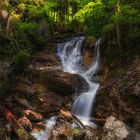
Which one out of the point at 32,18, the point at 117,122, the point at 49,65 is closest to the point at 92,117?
the point at 117,122

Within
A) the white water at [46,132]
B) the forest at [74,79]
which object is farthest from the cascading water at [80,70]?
the white water at [46,132]

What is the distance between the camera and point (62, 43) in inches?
1133

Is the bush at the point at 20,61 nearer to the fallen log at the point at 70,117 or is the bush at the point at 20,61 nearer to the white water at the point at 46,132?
the fallen log at the point at 70,117

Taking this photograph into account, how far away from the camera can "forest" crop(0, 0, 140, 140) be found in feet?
57.7

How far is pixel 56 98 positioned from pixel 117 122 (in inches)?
244

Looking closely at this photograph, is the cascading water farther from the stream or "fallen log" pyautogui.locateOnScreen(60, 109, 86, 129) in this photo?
"fallen log" pyautogui.locateOnScreen(60, 109, 86, 129)

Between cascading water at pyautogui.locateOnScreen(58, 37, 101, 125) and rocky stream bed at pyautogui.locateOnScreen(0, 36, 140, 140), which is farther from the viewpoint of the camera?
cascading water at pyautogui.locateOnScreen(58, 37, 101, 125)

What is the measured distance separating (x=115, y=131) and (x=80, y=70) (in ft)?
32.9

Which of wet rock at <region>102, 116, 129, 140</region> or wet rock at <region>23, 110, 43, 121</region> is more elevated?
wet rock at <region>102, 116, 129, 140</region>

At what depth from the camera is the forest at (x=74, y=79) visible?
1758 centimetres

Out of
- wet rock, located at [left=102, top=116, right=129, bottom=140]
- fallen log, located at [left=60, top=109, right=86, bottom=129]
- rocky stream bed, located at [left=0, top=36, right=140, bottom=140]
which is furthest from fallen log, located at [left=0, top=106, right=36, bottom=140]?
wet rock, located at [left=102, top=116, right=129, bottom=140]

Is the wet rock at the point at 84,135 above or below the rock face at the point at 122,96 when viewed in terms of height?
below

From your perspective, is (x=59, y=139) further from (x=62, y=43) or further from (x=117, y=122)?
(x=62, y=43)

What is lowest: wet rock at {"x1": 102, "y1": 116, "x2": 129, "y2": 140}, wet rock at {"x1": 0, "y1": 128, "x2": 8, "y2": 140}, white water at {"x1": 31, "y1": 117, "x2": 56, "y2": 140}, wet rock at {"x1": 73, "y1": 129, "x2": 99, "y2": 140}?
white water at {"x1": 31, "y1": 117, "x2": 56, "y2": 140}
